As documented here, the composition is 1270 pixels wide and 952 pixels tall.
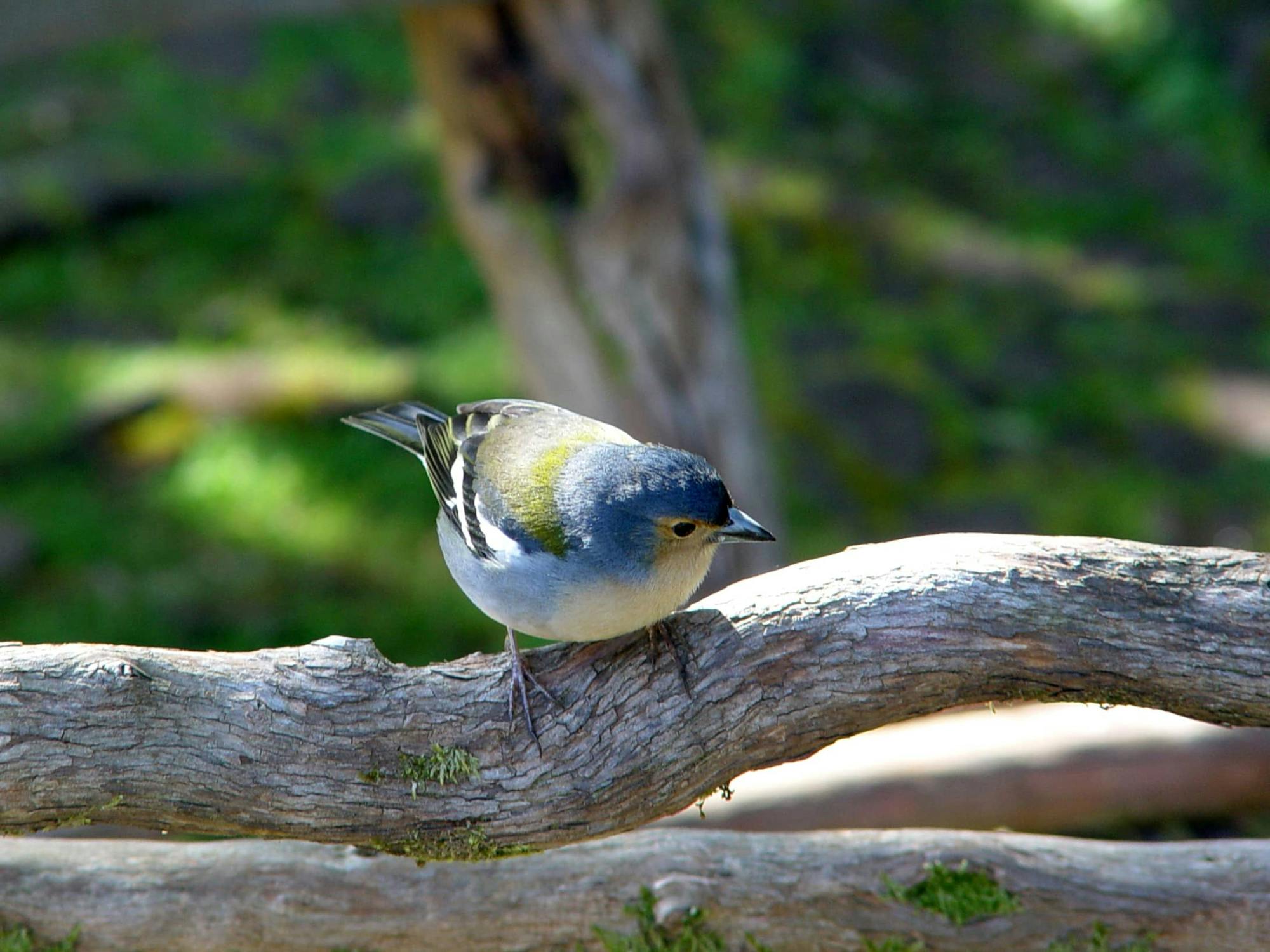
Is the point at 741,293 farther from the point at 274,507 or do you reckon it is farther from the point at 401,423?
the point at 401,423

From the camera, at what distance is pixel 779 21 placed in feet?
37.1

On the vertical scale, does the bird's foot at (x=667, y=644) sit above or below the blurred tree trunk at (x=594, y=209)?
below

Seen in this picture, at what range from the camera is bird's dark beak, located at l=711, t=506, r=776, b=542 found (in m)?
2.90

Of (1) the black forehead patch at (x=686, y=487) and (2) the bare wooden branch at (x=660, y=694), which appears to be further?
(1) the black forehead patch at (x=686, y=487)

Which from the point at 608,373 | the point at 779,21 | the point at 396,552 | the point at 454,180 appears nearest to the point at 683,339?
the point at 608,373

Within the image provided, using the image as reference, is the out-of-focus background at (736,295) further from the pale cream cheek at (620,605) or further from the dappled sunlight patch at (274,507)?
the pale cream cheek at (620,605)

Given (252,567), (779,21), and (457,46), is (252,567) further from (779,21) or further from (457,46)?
(779,21)

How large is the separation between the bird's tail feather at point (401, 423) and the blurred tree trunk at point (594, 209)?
1.57m

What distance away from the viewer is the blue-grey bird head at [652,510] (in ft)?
9.37

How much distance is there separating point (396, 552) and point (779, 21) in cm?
688

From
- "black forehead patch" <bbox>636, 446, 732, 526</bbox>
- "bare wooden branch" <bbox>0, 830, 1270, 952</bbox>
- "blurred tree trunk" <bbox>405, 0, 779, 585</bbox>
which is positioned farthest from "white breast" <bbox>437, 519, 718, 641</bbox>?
"blurred tree trunk" <bbox>405, 0, 779, 585</bbox>

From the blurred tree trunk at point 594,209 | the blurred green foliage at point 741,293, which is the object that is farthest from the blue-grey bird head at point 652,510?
the blurred green foliage at point 741,293

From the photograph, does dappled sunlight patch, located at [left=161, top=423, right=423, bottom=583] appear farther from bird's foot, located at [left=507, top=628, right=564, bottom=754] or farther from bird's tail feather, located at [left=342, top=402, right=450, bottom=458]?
bird's foot, located at [left=507, top=628, right=564, bottom=754]

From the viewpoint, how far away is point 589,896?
10.5 ft
